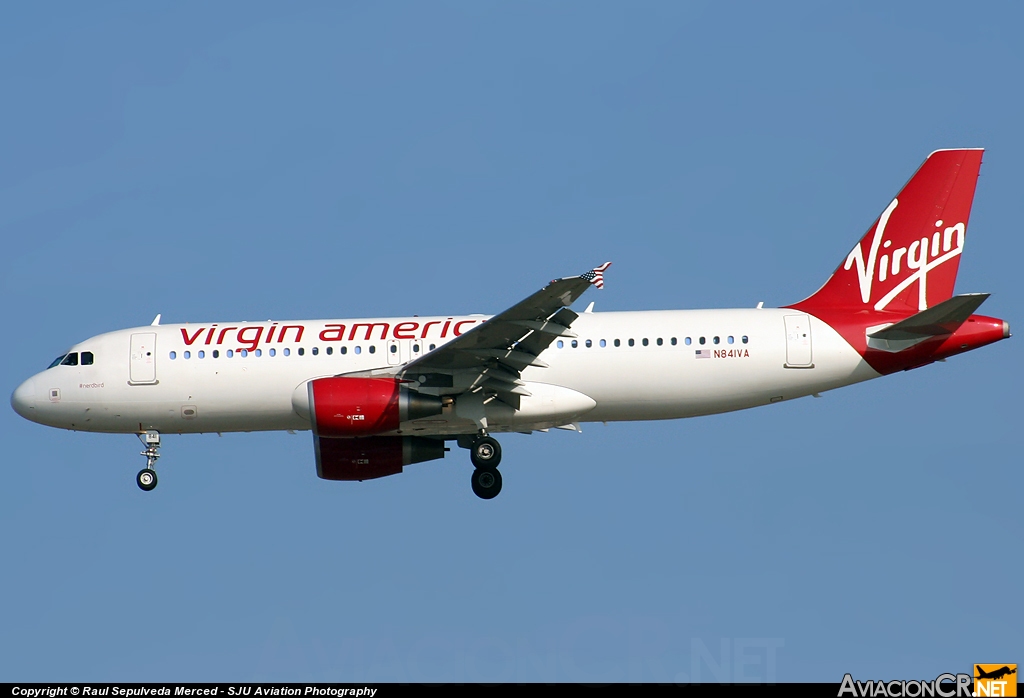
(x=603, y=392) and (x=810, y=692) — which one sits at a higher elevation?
(x=603, y=392)

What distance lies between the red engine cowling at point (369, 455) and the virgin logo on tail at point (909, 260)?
11.4 meters

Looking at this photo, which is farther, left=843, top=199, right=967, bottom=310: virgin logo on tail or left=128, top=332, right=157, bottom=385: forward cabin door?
left=843, top=199, right=967, bottom=310: virgin logo on tail

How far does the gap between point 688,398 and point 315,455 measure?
9320mm

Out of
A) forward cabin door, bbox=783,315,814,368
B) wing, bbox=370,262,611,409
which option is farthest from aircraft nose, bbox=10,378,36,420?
forward cabin door, bbox=783,315,814,368

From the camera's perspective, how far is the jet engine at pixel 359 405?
3206cm

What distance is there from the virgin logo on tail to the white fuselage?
79.2 inches

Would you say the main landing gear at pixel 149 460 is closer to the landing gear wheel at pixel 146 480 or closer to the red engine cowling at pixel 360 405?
the landing gear wheel at pixel 146 480

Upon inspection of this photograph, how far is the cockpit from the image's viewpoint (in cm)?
3506

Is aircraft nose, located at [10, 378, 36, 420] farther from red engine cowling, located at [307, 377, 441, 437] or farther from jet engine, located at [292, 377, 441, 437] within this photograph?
red engine cowling, located at [307, 377, 441, 437]

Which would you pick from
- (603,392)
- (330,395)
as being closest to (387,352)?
(330,395)

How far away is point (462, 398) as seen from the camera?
3303 cm

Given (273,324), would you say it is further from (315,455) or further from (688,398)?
(688,398)

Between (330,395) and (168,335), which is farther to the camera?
(168,335)

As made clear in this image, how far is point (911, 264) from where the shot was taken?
35094 millimetres
